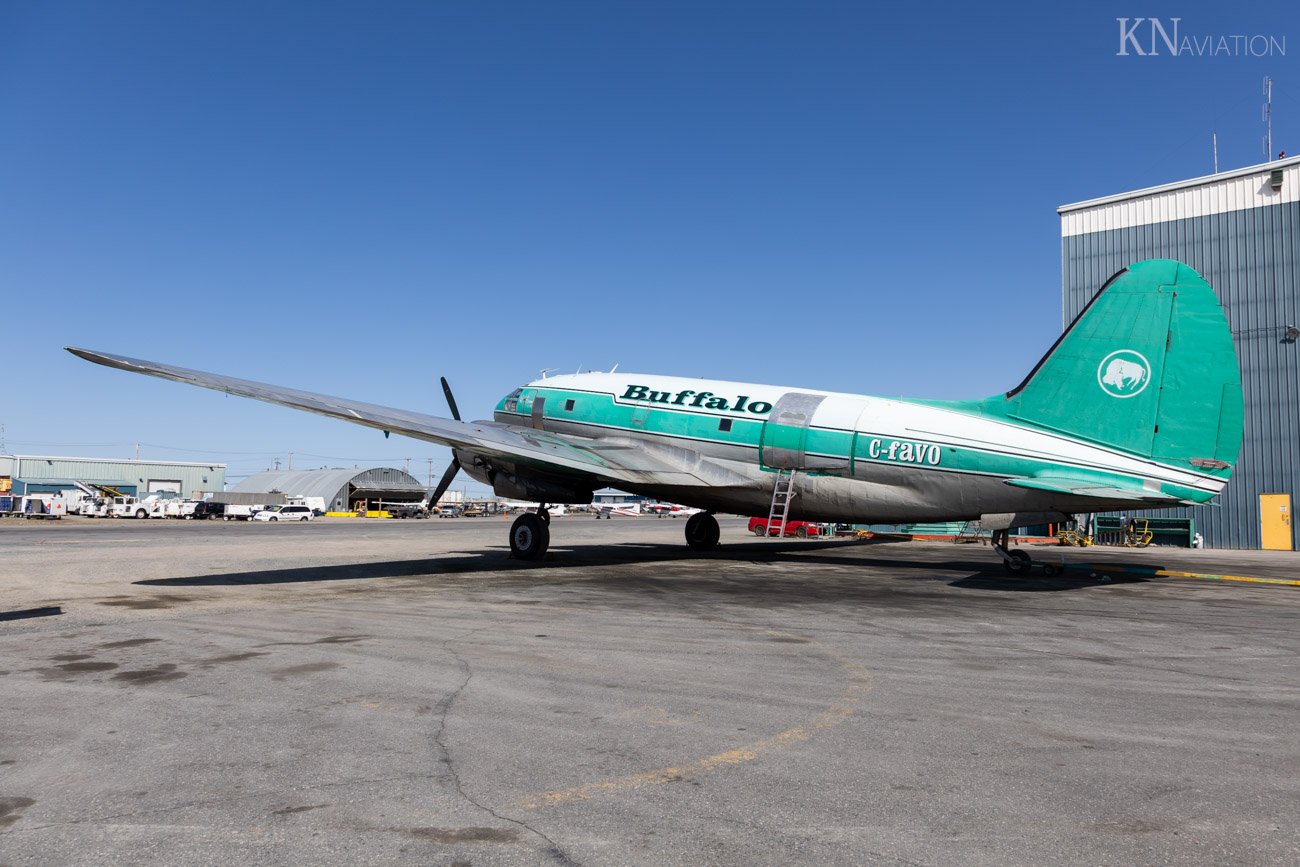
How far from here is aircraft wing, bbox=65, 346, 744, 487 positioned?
15922mm

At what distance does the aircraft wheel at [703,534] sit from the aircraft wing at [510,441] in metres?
5.74

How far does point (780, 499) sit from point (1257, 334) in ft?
100

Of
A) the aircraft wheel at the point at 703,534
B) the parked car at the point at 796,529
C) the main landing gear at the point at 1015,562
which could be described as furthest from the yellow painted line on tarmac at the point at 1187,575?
the parked car at the point at 796,529

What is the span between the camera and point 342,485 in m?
118

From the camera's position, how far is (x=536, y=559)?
2248 cm

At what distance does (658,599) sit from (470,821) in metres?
10.1

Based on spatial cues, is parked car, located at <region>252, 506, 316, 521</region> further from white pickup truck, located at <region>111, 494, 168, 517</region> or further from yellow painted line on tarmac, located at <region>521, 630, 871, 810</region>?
yellow painted line on tarmac, located at <region>521, 630, 871, 810</region>

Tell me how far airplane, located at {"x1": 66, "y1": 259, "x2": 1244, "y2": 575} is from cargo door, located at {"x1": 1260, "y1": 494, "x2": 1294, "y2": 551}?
24839 millimetres

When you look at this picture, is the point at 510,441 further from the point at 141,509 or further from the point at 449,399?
the point at 141,509

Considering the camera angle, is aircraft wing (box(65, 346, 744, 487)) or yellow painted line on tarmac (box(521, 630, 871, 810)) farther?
aircraft wing (box(65, 346, 744, 487))

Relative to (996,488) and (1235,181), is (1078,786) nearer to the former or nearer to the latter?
(996,488)

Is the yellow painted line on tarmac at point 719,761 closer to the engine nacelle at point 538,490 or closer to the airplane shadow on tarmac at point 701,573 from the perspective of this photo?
the airplane shadow on tarmac at point 701,573

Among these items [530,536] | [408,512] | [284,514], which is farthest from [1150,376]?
[408,512]

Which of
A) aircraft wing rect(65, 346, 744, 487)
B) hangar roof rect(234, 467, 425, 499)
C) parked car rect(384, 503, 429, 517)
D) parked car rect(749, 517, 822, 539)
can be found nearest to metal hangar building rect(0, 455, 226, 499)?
hangar roof rect(234, 467, 425, 499)
